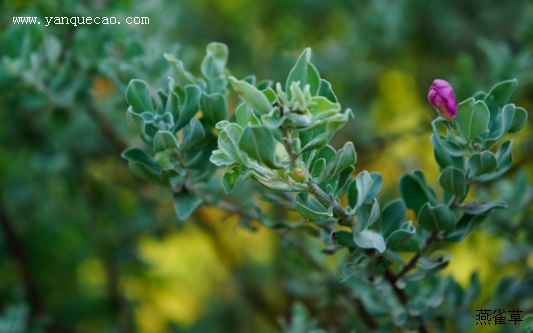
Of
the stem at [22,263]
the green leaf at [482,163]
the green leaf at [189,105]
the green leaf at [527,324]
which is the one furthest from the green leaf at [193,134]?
the stem at [22,263]

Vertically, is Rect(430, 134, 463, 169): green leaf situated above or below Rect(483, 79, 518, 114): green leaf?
below

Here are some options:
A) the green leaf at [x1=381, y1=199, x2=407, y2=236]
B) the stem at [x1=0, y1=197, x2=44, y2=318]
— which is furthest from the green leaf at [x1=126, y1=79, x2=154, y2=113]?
the stem at [x1=0, y1=197, x2=44, y2=318]

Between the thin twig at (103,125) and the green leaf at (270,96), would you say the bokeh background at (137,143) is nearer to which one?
the thin twig at (103,125)

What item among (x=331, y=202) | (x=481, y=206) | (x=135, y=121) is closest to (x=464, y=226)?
(x=481, y=206)

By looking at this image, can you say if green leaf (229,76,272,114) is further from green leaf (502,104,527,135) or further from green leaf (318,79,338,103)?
green leaf (502,104,527,135)

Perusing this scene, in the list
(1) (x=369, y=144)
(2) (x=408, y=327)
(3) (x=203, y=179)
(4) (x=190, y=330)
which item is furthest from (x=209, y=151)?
(4) (x=190, y=330)

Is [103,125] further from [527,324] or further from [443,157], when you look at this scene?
[527,324]
